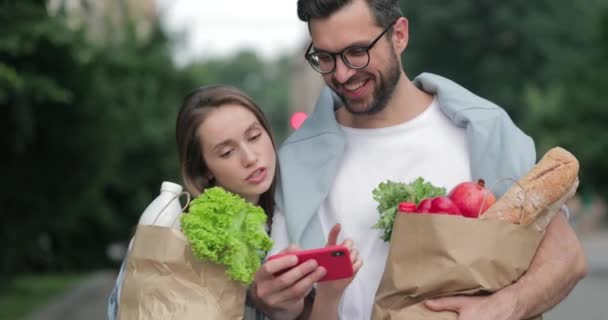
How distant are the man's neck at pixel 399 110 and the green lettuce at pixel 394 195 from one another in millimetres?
403

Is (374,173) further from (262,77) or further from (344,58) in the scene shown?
(262,77)

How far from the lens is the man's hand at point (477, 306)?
3480 millimetres

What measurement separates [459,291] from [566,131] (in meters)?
23.5

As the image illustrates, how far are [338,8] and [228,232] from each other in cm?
86

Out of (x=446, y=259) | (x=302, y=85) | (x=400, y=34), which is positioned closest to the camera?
(x=446, y=259)

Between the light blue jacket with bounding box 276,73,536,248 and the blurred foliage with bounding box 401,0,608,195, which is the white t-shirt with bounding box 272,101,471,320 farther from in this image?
the blurred foliage with bounding box 401,0,608,195

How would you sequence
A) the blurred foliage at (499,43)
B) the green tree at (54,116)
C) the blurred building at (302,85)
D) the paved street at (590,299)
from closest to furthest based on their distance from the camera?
the green tree at (54,116) → the paved street at (590,299) → the blurred foliage at (499,43) → the blurred building at (302,85)

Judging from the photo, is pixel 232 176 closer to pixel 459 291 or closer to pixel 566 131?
pixel 459 291

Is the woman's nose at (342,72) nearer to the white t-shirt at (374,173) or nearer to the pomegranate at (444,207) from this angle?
the white t-shirt at (374,173)

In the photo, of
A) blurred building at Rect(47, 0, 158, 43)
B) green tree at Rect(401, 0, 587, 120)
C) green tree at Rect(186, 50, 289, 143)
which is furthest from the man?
green tree at Rect(186, 50, 289, 143)

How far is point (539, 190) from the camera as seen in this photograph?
11.7 feet

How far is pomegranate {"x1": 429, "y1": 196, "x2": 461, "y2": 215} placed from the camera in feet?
11.5

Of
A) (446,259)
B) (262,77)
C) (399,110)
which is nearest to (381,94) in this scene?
(399,110)

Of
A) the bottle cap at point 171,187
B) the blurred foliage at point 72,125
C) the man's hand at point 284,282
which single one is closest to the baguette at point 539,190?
the man's hand at point 284,282
